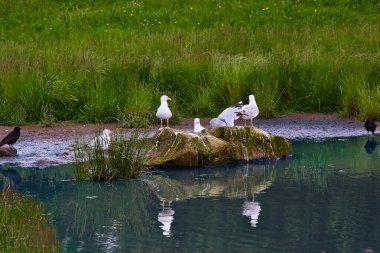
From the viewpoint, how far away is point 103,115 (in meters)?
18.7

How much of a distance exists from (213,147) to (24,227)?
4.88 metres

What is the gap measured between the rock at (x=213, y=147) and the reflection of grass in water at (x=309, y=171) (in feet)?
1.69

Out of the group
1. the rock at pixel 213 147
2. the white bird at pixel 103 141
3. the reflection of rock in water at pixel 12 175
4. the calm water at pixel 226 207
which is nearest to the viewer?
the calm water at pixel 226 207

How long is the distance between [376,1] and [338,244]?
21.9 meters

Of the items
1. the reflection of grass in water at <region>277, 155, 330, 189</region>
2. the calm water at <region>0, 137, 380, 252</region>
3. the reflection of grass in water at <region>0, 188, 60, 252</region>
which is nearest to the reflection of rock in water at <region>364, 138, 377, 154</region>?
the calm water at <region>0, 137, 380, 252</region>

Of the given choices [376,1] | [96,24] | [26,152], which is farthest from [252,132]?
[376,1]

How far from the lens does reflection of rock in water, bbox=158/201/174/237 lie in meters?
10.8

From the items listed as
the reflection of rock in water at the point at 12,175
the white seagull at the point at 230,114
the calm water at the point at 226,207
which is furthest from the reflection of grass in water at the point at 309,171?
the reflection of rock in water at the point at 12,175

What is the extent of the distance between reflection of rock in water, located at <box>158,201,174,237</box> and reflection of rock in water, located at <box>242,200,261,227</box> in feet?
2.79

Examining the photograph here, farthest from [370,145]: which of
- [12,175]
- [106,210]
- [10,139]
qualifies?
[106,210]

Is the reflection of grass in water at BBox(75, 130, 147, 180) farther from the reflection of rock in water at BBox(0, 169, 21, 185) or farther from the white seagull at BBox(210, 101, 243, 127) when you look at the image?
the white seagull at BBox(210, 101, 243, 127)

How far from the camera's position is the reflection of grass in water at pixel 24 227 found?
30.0 feet

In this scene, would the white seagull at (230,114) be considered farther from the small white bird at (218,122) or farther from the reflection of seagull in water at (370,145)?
the reflection of seagull in water at (370,145)

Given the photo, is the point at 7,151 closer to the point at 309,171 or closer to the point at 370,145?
the point at 309,171
